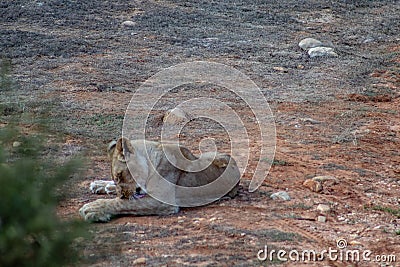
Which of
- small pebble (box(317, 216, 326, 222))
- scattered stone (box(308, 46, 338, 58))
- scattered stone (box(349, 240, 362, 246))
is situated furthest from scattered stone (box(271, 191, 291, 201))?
scattered stone (box(308, 46, 338, 58))

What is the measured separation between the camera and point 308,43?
12.9 metres

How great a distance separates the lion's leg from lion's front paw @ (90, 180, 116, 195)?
0.39m

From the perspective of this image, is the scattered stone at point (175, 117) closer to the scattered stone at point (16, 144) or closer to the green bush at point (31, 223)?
the scattered stone at point (16, 144)

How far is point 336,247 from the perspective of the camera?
17.6ft

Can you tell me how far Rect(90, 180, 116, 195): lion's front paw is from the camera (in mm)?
6090

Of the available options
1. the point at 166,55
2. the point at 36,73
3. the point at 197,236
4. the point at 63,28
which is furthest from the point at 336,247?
the point at 63,28

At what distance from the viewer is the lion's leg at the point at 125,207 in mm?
5562

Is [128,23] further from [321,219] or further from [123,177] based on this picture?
[321,219]

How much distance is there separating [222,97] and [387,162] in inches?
117

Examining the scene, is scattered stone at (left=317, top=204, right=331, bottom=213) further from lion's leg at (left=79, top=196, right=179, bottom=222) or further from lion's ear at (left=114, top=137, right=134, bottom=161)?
lion's ear at (left=114, top=137, right=134, bottom=161)

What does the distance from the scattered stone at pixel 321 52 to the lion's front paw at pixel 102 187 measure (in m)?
6.87

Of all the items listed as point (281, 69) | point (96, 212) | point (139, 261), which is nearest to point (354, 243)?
point (139, 261)

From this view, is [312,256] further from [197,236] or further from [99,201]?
[99,201]

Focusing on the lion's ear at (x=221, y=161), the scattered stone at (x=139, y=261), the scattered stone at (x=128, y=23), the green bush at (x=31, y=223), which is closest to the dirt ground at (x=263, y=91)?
the scattered stone at (x=139, y=261)
